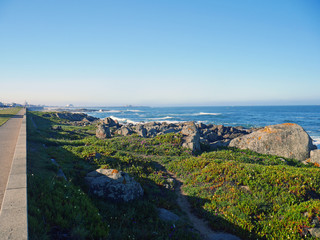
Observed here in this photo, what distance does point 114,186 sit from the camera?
875 centimetres

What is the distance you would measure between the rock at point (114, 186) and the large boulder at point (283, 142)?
16.2 m

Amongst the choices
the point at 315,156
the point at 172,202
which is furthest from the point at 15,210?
the point at 315,156

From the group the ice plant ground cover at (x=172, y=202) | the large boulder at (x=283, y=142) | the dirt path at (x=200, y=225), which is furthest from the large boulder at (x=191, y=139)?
the dirt path at (x=200, y=225)

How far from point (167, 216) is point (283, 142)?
16990mm

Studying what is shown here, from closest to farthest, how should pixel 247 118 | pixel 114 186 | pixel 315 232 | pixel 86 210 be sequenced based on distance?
pixel 86 210 < pixel 315 232 < pixel 114 186 < pixel 247 118

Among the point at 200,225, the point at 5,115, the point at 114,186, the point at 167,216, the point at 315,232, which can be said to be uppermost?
the point at 5,115

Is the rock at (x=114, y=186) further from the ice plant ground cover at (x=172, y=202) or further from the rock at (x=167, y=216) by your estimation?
the rock at (x=167, y=216)

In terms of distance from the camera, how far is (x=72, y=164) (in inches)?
464

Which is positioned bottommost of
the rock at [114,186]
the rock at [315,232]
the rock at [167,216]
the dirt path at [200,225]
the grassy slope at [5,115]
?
the dirt path at [200,225]

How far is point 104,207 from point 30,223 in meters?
3.32

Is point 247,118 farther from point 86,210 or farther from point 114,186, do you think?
point 86,210

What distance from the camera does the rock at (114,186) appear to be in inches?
338

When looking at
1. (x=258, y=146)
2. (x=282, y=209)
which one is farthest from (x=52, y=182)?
(x=258, y=146)

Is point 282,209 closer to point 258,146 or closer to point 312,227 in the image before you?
point 312,227
